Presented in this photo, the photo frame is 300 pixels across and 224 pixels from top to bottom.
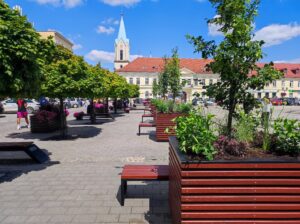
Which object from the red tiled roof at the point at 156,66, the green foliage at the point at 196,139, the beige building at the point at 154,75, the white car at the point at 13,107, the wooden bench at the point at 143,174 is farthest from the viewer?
the red tiled roof at the point at 156,66

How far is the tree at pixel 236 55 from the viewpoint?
4234 mm

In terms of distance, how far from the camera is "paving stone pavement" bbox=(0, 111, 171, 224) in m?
4.48

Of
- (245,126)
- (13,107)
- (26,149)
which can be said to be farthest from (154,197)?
(13,107)

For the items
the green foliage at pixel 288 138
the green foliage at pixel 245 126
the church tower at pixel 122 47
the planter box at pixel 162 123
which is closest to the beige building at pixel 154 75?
the church tower at pixel 122 47

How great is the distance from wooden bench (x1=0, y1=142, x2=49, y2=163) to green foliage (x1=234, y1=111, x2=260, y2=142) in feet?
17.4

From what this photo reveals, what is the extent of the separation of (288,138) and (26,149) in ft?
20.1

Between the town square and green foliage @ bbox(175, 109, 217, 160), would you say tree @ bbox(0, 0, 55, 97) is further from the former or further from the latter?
green foliage @ bbox(175, 109, 217, 160)

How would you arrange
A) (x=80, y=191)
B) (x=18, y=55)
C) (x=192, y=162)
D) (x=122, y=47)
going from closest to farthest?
1. (x=192, y=162)
2. (x=80, y=191)
3. (x=18, y=55)
4. (x=122, y=47)

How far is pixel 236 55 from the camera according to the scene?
4250mm

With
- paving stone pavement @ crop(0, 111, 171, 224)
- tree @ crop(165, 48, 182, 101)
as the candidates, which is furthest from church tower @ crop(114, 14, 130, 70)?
paving stone pavement @ crop(0, 111, 171, 224)

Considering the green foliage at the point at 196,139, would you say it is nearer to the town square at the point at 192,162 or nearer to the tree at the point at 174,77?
the town square at the point at 192,162

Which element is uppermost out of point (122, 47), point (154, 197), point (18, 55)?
point (122, 47)

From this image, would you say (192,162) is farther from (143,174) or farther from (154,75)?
(154,75)

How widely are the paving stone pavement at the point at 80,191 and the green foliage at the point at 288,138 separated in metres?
1.82
